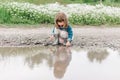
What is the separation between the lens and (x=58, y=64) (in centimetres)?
774

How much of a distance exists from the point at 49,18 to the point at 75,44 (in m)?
4.07

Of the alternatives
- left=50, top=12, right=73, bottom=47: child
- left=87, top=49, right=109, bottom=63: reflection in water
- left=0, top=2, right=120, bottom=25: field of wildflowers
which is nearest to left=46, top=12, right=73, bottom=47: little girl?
left=50, top=12, right=73, bottom=47: child

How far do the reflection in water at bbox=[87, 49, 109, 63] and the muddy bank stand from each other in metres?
0.61

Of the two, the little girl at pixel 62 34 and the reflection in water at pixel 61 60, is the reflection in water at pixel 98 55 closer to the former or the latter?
the reflection in water at pixel 61 60

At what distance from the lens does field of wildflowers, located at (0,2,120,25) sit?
44.8 ft

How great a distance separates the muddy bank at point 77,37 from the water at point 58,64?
58 centimetres

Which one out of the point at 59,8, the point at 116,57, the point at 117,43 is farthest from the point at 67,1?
the point at 116,57

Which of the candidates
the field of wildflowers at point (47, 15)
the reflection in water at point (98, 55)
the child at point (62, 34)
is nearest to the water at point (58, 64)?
the reflection in water at point (98, 55)

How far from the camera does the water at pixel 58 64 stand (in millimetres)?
6770

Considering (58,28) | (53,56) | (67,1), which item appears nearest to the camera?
(53,56)

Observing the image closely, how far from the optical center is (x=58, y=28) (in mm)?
9570

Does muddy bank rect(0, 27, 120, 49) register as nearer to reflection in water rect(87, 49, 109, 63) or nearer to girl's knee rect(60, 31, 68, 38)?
girl's knee rect(60, 31, 68, 38)

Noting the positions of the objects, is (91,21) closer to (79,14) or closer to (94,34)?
(79,14)

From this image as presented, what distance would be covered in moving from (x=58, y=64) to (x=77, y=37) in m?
3.38
